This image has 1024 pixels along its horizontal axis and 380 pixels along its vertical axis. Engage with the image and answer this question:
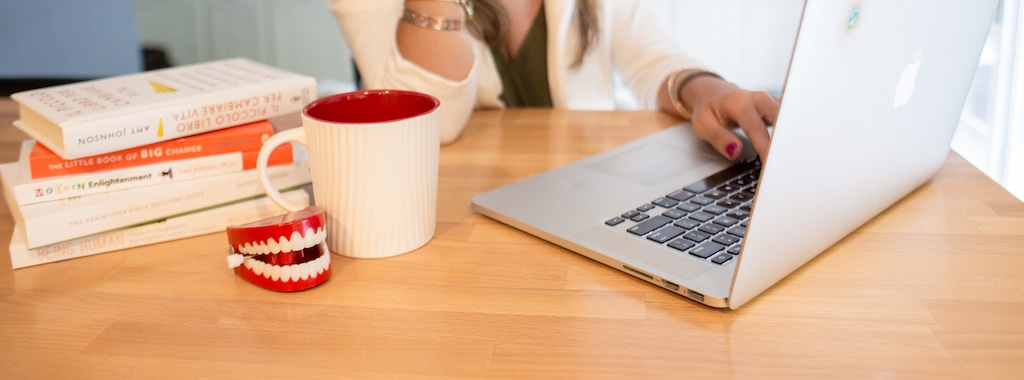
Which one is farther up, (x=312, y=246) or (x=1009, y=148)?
(x=312, y=246)

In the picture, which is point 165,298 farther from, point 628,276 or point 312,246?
point 628,276

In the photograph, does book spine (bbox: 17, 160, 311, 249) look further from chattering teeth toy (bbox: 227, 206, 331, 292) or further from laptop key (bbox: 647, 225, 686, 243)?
laptop key (bbox: 647, 225, 686, 243)

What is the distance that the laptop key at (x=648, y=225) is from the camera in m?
0.66

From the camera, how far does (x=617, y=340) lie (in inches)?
20.7

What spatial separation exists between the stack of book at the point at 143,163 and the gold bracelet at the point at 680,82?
1.72 feet

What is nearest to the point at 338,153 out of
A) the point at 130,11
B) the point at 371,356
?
the point at 371,356

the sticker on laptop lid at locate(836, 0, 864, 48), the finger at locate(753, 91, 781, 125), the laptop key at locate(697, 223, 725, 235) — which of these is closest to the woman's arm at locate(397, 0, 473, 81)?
the finger at locate(753, 91, 781, 125)

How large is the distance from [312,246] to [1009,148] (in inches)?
56.0

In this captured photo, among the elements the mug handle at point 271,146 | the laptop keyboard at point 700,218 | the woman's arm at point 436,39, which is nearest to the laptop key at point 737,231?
the laptop keyboard at point 700,218

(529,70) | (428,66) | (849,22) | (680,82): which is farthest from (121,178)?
(529,70)

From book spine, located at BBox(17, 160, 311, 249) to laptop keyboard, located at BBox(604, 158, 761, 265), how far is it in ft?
1.00

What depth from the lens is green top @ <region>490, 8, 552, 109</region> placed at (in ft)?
4.67

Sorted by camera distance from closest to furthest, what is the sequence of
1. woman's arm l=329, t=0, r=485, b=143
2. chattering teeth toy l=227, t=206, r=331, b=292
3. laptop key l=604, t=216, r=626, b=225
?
chattering teeth toy l=227, t=206, r=331, b=292 < laptop key l=604, t=216, r=626, b=225 < woman's arm l=329, t=0, r=485, b=143

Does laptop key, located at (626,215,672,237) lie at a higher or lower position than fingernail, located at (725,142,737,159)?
lower
